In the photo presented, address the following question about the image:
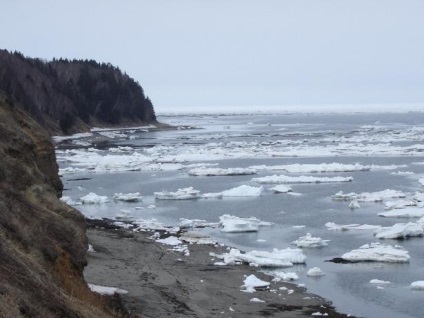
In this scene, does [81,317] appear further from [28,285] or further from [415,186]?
[415,186]

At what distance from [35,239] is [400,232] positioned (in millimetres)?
13534

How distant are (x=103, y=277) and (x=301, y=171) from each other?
86.4 feet

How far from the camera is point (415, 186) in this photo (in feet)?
105

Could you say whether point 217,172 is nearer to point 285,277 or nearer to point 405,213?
point 405,213

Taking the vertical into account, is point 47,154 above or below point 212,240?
above

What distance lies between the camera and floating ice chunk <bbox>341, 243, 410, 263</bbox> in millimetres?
17844

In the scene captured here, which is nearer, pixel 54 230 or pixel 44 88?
pixel 54 230

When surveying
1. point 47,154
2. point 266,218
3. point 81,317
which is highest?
point 47,154

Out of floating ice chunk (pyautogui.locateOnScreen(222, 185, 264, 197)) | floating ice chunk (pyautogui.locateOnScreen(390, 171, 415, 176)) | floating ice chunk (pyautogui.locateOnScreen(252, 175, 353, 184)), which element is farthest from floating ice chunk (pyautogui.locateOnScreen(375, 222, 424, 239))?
floating ice chunk (pyautogui.locateOnScreen(390, 171, 415, 176))

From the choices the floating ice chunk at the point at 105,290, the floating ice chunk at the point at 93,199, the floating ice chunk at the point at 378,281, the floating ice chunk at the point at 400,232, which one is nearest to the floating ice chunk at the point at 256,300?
the floating ice chunk at the point at 105,290

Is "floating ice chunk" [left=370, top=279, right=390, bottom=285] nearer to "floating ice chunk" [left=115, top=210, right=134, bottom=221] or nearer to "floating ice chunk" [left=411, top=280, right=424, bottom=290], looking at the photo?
"floating ice chunk" [left=411, top=280, right=424, bottom=290]

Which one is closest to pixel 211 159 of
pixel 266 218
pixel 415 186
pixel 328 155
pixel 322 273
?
pixel 328 155

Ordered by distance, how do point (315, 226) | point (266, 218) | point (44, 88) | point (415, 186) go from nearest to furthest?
point (315, 226) < point (266, 218) < point (415, 186) < point (44, 88)

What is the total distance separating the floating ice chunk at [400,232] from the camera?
20578mm
